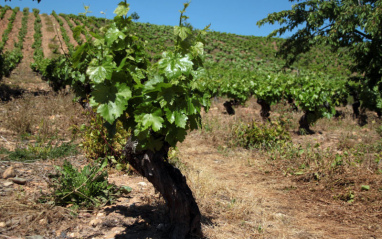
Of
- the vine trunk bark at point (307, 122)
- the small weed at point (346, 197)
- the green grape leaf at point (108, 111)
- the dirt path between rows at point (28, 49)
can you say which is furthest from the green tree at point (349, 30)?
the dirt path between rows at point (28, 49)

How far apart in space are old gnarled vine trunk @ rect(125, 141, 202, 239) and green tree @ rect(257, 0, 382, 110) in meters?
9.55

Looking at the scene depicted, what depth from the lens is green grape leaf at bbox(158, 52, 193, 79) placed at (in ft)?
7.09

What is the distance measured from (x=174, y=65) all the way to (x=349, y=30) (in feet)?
35.2

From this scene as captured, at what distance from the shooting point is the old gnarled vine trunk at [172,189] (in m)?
2.76

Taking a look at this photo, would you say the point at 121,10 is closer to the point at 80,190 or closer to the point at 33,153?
the point at 80,190

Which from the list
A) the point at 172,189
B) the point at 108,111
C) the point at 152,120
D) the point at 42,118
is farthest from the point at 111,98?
the point at 42,118

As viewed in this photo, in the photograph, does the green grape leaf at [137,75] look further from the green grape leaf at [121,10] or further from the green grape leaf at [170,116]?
the green grape leaf at [121,10]

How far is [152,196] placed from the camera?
375 centimetres

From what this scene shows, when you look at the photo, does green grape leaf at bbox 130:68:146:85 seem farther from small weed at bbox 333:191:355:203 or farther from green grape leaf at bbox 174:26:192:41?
small weed at bbox 333:191:355:203

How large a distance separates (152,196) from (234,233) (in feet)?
3.89

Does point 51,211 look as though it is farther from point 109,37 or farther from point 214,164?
point 214,164

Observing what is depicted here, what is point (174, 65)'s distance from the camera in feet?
7.22

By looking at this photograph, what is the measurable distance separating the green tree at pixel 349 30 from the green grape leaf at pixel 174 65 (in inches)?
377

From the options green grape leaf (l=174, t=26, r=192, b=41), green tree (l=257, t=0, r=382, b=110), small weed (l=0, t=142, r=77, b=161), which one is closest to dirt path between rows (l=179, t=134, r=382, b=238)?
green grape leaf (l=174, t=26, r=192, b=41)
